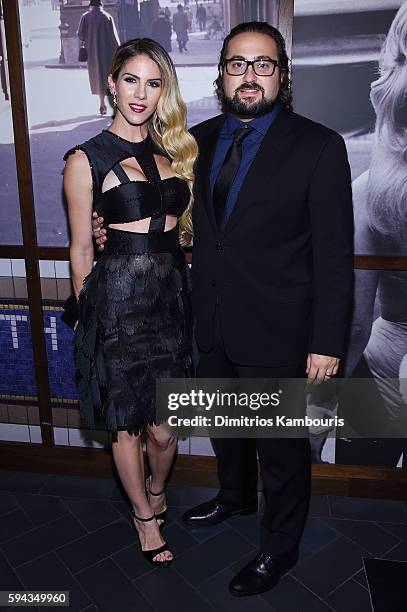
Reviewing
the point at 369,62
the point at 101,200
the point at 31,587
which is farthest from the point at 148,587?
the point at 369,62

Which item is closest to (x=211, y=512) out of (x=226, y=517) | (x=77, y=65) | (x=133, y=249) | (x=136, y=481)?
(x=226, y=517)

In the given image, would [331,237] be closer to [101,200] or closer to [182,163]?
[182,163]

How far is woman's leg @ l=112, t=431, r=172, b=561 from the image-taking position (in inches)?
108

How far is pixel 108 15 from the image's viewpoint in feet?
9.92

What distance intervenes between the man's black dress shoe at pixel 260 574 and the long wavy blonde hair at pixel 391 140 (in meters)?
1.76

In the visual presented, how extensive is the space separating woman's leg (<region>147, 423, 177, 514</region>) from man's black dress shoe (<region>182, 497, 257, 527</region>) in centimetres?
17

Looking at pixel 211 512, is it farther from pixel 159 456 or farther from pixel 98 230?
pixel 98 230

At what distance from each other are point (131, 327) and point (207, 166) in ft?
2.65

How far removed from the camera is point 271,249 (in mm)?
2469

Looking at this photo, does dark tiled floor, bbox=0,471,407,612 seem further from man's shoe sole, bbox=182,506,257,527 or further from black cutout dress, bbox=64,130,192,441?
black cutout dress, bbox=64,130,192,441

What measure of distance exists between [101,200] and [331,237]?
3.28ft

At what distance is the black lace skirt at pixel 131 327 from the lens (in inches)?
100

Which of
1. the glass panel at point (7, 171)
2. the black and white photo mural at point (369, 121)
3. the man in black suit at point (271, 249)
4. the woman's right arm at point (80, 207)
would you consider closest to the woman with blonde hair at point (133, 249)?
the woman's right arm at point (80, 207)

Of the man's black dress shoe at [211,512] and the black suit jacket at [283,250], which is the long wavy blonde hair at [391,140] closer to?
the black suit jacket at [283,250]
